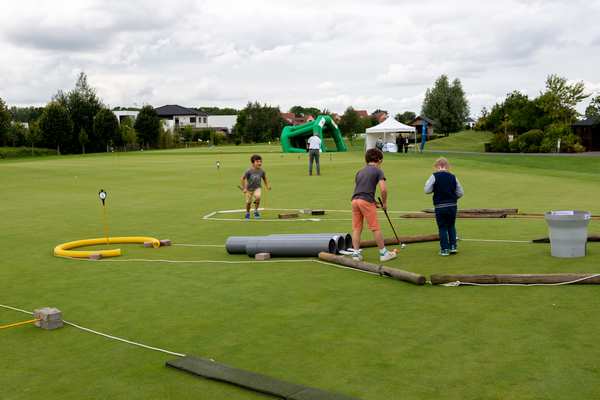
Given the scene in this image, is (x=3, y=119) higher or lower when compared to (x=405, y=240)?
higher

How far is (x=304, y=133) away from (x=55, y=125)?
38.6 metres

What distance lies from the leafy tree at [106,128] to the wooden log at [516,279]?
9144cm

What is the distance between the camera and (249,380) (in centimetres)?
610

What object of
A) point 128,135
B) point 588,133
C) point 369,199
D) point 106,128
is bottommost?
point 369,199

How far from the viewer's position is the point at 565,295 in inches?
343

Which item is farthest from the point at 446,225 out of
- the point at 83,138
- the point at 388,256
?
the point at 83,138

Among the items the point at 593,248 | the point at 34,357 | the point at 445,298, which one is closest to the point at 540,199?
the point at 593,248

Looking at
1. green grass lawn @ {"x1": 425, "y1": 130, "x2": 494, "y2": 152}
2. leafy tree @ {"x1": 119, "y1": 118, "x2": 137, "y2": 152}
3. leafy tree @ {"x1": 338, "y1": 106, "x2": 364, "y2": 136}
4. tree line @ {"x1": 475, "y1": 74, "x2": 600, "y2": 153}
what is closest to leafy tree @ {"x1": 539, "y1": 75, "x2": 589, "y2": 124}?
tree line @ {"x1": 475, "y1": 74, "x2": 600, "y2": 153}

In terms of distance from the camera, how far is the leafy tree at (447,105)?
4641 inches

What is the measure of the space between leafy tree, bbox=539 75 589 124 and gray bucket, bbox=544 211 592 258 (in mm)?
58508

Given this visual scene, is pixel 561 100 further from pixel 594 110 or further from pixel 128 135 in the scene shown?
pixel 128 135

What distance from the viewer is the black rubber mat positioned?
5.65 metres

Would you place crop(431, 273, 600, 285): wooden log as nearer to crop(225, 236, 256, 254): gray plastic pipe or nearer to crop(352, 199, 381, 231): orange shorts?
crop(352, 199, 381, 231): orange shorts

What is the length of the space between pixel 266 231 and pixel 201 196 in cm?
1077
